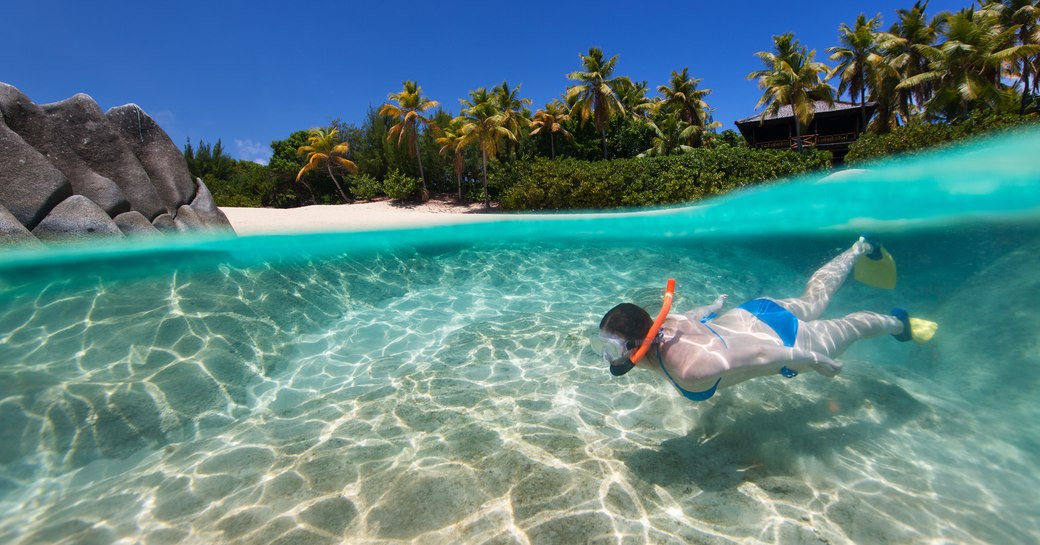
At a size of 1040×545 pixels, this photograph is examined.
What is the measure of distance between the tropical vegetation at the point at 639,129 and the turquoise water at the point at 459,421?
540 inches

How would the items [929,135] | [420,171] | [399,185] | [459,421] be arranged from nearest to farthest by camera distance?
1. [459,421]
2. [929,135]
3. [399,185]
4. [420,171]

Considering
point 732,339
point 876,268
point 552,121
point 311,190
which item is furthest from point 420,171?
point 732,339

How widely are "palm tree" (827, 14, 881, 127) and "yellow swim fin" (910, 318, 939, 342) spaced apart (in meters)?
33.5

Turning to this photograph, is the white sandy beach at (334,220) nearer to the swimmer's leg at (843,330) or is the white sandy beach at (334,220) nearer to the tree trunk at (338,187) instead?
Result: the tree trunk at (338,187)

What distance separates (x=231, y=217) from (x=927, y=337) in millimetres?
26996

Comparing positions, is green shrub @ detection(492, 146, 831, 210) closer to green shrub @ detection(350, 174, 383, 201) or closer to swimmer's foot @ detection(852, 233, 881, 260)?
green shrub @ detection(350, 174, 383, 201)

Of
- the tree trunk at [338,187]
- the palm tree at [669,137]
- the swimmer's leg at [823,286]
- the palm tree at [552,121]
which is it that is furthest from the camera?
the tree trunk at [338,187]

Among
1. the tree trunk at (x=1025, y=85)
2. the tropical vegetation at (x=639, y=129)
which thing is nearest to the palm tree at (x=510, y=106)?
the tropical vegetation at (x=639, y=129)

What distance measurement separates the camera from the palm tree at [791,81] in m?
25.5

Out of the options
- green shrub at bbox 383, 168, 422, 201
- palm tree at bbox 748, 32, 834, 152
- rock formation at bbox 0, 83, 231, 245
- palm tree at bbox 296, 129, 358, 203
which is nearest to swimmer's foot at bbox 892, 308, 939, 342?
rock formation at bbox 0, 83, 231, 245

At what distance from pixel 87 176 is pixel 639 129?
3069 centimetres

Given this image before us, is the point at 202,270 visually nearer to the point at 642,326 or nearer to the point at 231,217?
the point at 642,326

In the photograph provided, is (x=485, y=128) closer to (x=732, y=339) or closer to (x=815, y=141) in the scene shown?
(x=815, y=141)

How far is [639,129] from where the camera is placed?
3312 centimetres
